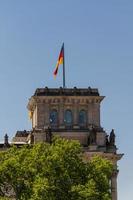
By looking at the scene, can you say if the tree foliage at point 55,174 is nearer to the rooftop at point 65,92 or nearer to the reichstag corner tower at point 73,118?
the reichstag corner tower at point 73,118

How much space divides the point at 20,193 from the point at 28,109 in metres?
41.9

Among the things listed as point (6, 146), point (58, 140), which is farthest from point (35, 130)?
point (58, 140)

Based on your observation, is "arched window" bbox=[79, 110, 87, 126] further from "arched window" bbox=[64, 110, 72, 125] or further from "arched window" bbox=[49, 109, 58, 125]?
"arched window" bbox=[49, 109, 58, 125]

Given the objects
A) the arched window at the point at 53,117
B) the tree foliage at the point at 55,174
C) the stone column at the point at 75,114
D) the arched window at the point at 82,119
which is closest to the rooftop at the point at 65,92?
the stone column at the point at 75,114

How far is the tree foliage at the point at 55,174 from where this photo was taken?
353 ft

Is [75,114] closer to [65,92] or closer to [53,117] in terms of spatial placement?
[53,117]

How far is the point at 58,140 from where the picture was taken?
11506cm

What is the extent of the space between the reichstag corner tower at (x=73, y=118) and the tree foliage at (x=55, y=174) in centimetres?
2824

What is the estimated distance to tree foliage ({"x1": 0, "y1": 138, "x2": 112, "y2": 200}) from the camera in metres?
108

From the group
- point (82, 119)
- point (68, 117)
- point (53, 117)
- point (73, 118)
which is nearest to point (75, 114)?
point (73, 118)

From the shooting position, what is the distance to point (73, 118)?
14425cm

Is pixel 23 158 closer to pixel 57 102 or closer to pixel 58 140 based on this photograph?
pixel 58 140

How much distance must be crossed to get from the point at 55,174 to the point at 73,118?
114ft

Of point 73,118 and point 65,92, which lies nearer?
point 73,118
